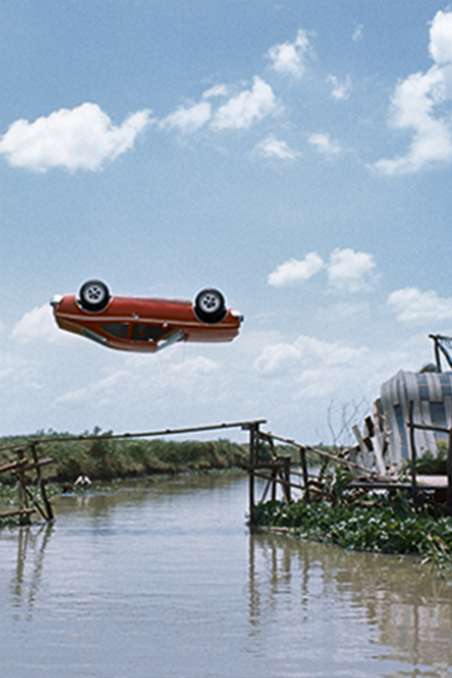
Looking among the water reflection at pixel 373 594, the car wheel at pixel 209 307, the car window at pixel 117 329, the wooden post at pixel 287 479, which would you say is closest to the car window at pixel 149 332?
the car window at pixel 117 329

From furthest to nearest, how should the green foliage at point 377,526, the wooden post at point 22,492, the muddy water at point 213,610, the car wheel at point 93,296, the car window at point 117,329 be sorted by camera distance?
the wooden post at point 22,492, the car window at point 117,329, the car wheel at point 93,296, the green foliage at point 377,526, the muddy water at point 213,610

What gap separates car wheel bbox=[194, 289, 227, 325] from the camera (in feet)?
57.6

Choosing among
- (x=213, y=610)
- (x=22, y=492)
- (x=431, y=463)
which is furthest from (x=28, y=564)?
(x=431, y=463)

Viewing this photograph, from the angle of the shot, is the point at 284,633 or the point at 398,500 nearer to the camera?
the point at 284,633

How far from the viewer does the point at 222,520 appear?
72.4 ft

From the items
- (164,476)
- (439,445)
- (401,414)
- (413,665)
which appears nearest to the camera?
(413,665)

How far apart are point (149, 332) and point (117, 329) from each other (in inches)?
29.7

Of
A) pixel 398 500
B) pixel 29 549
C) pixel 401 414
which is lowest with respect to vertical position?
pixel 29 549

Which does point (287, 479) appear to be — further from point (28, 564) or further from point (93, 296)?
point (28, 564)

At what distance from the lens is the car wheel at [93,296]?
16.8m

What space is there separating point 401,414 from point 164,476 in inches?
1077

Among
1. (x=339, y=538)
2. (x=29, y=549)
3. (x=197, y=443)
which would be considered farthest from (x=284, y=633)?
(x=197, y=443)

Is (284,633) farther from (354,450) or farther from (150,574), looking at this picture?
(354,450)

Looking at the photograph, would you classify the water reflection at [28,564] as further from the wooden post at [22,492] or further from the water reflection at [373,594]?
the water reflection at [373,594]
